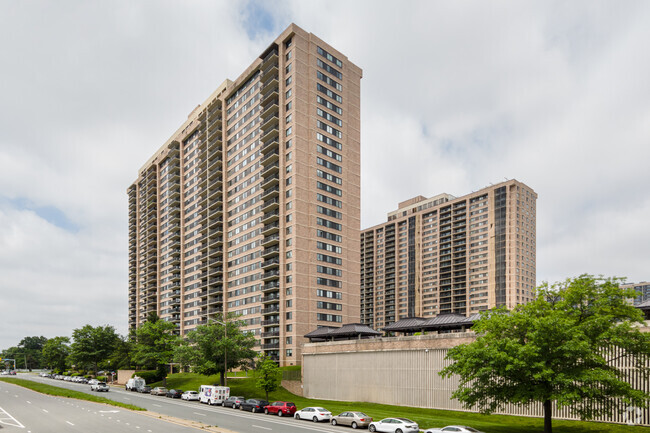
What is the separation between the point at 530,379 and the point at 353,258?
2389 inches

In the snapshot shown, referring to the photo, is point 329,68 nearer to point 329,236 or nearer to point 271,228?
point 329,236

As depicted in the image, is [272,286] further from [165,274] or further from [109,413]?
[165,274]

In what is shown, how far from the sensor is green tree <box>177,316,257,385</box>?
62.2 meters

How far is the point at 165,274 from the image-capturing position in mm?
136250

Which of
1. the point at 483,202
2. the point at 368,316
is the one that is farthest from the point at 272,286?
the point at 368,316

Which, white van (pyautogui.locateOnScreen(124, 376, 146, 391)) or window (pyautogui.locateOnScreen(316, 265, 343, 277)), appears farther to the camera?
window (pyautogui.locateOnScreen(316, 265, 343, 277))

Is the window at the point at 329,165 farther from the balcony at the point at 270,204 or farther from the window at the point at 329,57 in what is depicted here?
the window at the point at 329,57

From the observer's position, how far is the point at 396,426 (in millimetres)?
33031

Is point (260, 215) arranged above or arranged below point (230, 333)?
above

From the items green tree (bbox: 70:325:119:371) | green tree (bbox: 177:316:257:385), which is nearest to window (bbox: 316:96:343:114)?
green tree (bbox: 177:316:257:385)

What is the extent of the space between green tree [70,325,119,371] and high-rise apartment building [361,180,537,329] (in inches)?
3799

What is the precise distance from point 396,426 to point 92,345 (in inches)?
4132

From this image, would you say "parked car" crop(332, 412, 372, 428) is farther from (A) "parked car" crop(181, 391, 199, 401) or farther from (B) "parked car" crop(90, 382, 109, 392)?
(B) "parked car" crop(90, 382, 109, 392)

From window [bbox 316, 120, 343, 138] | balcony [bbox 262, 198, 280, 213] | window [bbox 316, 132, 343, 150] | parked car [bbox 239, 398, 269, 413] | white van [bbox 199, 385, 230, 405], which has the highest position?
window [bbox 316, 120, 343, 138]
